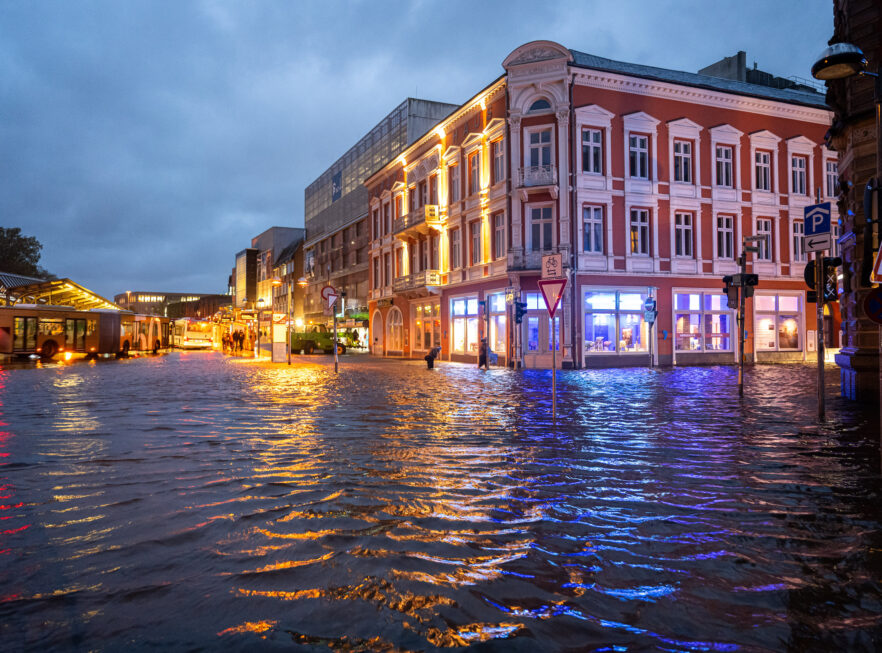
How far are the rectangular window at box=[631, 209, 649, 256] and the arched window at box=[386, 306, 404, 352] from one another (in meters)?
17.7

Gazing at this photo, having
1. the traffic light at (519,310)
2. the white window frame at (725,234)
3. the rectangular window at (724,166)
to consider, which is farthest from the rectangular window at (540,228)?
the rectangular window at (724,166)

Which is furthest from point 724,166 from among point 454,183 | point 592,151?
point 454,183

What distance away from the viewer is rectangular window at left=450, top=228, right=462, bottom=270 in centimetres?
3375

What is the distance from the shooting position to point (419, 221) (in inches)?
1427

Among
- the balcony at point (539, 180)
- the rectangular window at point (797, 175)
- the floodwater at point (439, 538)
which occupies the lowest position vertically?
the floodwater at point (439, 538)

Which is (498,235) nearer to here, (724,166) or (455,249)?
(455,249)

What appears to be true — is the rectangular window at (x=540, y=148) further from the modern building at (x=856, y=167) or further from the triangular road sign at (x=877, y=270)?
the triangular road sign at (x=877, y=270)

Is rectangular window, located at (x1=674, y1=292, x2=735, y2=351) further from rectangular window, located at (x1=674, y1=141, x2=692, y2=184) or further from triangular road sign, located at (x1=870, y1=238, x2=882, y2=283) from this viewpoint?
triangular road sign, located at (x1=870, y1=238, x2=882, y2=283)

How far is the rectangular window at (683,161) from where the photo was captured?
2962 centimetres

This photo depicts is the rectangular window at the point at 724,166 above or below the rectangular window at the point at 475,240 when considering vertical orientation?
above

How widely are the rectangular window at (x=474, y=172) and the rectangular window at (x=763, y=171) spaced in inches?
575

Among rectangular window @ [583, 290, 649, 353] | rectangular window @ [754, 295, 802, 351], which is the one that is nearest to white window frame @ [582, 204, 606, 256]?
rectangular window @ [583, 290, 649, 353]

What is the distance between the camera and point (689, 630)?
279 cm

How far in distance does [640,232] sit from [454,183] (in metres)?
11.1
